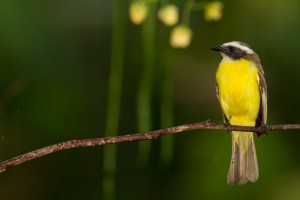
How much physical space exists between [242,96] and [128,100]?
6.26 feet

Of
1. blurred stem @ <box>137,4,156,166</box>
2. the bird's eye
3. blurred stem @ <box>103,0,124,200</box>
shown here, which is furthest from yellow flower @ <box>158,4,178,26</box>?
the bird's eye

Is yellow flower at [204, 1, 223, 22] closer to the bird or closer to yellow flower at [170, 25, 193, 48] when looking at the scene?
yellow flower at [170, 25, 193, 48]

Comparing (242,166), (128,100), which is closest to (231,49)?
(242,166)

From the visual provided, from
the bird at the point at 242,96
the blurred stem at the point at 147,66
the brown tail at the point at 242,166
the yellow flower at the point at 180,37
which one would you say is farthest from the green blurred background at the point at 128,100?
the blurred stem at the point at 147,66

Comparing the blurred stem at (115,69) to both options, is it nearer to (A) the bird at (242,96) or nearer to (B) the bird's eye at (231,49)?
(A) the bird at (242,96)

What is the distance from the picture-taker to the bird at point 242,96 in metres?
4.71

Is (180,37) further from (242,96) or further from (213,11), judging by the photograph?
(242,96)

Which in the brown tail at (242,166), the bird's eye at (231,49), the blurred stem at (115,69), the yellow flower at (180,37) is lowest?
the brown tail at (242,166)

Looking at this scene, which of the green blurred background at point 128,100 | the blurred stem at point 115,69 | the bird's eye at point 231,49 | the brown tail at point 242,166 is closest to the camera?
the blurred stem at point 115,69

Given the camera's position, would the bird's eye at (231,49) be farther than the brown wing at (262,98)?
Yes

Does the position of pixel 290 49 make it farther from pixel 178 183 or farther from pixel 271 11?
pixel 178 183

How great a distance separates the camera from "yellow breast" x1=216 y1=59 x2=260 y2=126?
186 inches

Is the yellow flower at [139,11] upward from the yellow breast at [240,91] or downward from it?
upward

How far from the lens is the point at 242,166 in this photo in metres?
4.69
